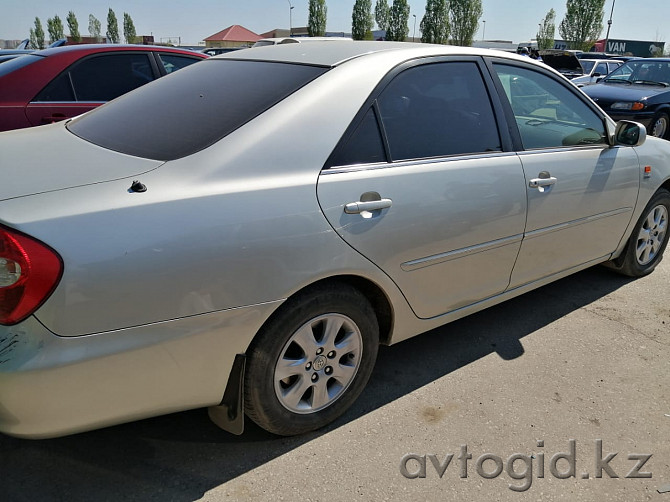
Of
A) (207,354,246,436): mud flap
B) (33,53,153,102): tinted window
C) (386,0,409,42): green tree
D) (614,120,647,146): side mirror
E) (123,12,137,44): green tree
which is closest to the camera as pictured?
(207,354,246,436): mud flap

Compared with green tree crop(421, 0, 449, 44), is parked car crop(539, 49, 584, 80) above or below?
below

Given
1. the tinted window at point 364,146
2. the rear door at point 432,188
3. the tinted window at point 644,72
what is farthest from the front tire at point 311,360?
the tinted window at point 644,72

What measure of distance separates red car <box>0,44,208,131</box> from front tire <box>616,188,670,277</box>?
4.45 metres

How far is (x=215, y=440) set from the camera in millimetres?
2521

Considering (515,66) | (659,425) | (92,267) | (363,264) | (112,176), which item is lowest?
(659,425)

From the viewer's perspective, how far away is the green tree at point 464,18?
165 feet

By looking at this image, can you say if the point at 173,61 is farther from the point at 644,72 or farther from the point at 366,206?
the point at 644,72

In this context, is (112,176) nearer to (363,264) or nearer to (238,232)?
(238,232)

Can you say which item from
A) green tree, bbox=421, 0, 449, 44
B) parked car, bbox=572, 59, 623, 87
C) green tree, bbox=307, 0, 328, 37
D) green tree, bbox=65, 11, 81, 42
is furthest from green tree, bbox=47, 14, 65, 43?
parked car, bbox=572, 59, 623, 87

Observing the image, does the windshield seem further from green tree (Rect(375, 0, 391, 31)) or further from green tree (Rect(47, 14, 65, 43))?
green tree (Rect(47, 14, 65, 43))

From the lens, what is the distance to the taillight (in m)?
1.74

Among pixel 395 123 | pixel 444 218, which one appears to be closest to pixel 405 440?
pixel 444 218

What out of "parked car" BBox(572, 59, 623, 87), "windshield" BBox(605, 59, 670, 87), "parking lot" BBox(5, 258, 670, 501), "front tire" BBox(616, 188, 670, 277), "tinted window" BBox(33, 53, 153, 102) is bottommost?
"parking lot" BBox(5, 258, 670, 501)

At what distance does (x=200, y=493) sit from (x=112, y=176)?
4.00 ft
